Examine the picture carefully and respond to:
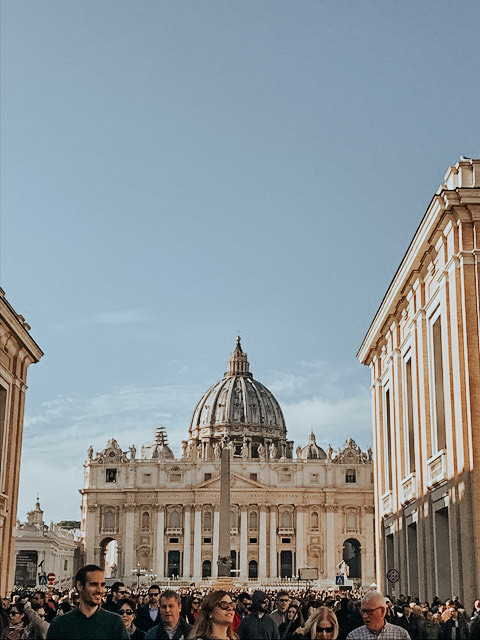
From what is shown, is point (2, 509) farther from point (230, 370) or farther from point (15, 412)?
point (230, 370)

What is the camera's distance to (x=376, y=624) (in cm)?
748

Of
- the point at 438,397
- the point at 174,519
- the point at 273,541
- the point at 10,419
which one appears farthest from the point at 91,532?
the point at 438,397

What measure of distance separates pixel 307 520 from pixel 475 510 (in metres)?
89.2

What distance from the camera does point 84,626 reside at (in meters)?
6.43

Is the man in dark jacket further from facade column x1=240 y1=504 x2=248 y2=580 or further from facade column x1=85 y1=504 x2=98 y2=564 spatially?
facade column x1=85 y1=504 x2=98 y2=564

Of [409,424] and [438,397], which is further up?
[409,424]

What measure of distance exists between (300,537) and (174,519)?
48.0ft

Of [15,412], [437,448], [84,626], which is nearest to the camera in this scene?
[84,626]

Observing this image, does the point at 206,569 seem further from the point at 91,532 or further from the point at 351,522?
the point at 351,522

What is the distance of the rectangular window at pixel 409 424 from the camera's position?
3434 cm

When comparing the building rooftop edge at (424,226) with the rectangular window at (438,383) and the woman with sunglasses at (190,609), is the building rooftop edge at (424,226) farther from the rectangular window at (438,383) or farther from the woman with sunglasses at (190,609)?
the woman with sunglasses at (190,609)

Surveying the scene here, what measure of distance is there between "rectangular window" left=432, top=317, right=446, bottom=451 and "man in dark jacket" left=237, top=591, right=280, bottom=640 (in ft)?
58.7

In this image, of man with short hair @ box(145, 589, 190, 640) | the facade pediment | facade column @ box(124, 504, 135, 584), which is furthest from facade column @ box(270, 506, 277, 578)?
man with short hair @ box(145, 589, 190, 640)

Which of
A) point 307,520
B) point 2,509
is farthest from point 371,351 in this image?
point 307,520
